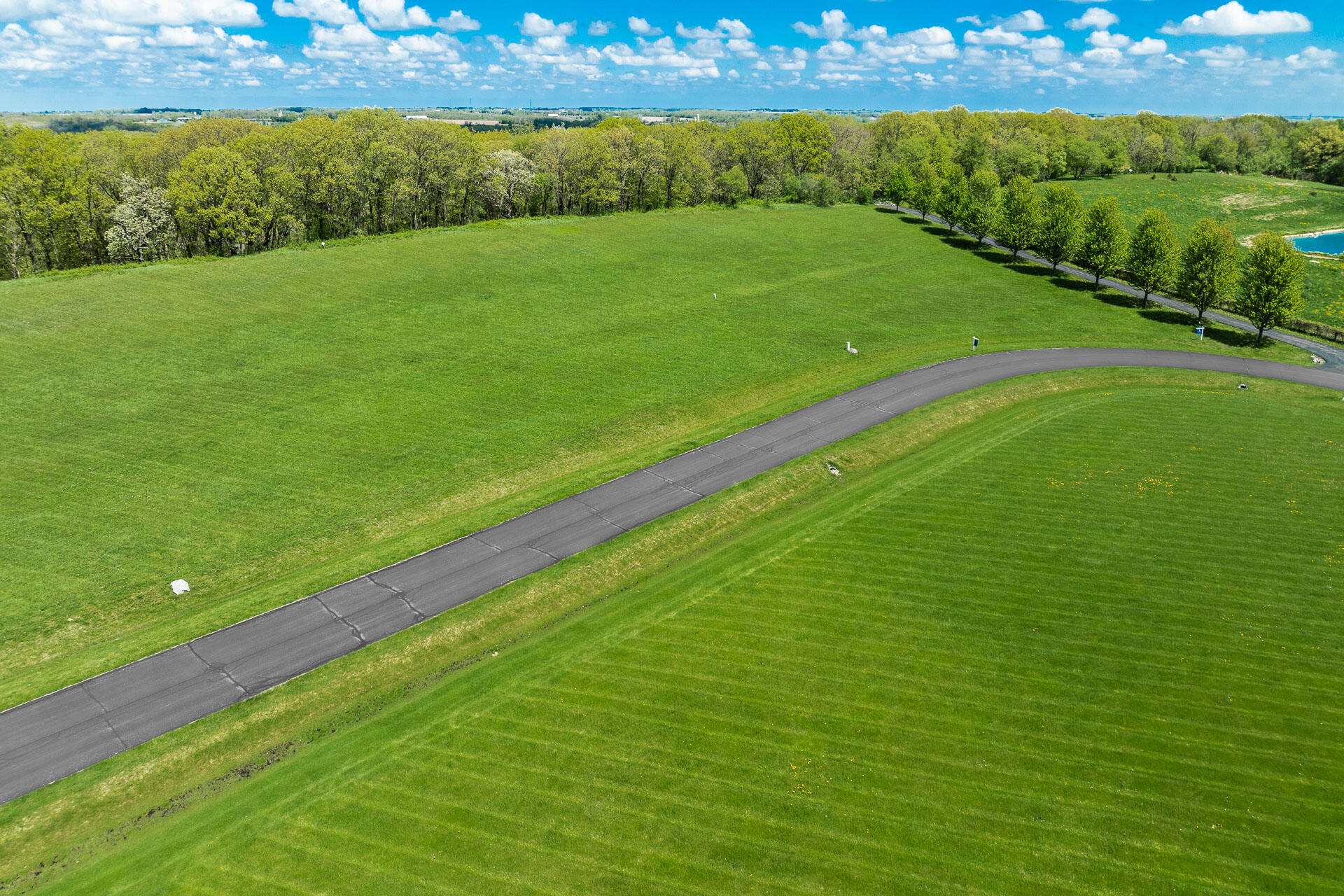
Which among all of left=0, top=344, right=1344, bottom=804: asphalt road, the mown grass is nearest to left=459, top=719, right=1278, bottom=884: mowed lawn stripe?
left=0, top=344, right=1344, bottom=804: asphalt road

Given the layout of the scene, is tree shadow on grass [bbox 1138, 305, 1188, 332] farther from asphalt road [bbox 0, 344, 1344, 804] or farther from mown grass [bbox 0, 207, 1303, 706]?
asphalt road [bbox 0, 344, 1344, 804]

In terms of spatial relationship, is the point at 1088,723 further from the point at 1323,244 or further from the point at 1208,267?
the point at 1323,244

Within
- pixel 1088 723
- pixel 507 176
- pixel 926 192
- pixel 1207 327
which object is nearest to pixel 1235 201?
pixel 926 192

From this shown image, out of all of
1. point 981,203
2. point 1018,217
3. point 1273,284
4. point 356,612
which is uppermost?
point 981,203

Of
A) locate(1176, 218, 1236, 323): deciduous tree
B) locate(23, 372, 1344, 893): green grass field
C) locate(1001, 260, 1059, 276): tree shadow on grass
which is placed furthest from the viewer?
locate(1001, 260, 1059, 276): tree shadow on grass

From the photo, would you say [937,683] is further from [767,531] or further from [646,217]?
[646,217]

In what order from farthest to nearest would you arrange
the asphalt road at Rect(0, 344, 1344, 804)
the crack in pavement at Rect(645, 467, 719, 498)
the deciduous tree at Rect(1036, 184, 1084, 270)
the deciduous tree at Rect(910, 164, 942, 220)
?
the deciduous tree at Rect(910, 164, 942, 220) → the deciduous tree at Rect(1036, 184, 1084, 270) → the crack in pavement at Rect(645, 467, 719, 498) → the asphalt road at Rect(0, 344, 1344, 804)

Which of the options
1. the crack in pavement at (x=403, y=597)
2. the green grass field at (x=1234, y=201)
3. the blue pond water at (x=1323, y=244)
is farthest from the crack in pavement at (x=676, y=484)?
the blue pond water at (x=1323, y=244)
